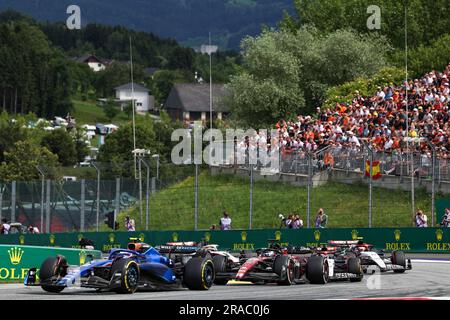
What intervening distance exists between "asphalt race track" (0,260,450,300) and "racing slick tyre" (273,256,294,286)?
0.26 m

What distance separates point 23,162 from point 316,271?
65.8 m

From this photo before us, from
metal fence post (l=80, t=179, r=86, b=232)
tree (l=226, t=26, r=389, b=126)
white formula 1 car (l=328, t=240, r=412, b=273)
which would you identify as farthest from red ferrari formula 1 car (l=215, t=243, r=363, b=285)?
tree (l=226, t=26, r=389, b=126)

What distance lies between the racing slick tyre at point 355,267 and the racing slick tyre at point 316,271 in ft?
3.40

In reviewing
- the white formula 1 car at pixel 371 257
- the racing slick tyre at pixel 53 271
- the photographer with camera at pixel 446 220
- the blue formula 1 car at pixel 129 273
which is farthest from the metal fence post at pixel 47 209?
the racing slick tyre at pixel 53 271

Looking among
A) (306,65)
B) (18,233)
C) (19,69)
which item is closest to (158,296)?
(18,233)

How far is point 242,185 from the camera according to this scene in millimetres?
37406

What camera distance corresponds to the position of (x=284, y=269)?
21.4m

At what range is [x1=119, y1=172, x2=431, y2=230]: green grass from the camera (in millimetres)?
34812

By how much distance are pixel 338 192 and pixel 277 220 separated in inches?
117

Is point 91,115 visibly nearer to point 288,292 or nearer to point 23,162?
point 23,162

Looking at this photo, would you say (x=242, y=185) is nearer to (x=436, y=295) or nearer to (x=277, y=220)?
(x=277, y=220)

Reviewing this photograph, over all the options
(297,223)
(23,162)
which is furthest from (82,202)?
(23,162)

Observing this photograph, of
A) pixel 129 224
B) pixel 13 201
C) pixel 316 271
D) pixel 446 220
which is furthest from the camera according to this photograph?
pixel 13 201

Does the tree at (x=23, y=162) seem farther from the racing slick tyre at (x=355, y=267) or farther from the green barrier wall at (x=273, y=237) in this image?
the racing slick tyre at (x=355, y=267)
